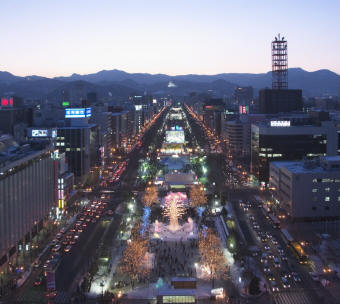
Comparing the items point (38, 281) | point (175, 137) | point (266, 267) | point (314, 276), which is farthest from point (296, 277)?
point (175, 137)

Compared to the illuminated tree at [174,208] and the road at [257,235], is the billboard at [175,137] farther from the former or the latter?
the illuminated tree at [174,208]

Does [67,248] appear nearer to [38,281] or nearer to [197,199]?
[38,281]

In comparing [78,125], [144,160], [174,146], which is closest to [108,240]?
[78,125]

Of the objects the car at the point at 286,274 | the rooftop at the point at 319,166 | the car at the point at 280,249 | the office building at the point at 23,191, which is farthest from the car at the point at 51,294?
the rooftop at the point at 319,166

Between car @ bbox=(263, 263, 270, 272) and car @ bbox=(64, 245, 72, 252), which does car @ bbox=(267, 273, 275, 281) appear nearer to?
car @ bbox=(263, 263, 270, 272)

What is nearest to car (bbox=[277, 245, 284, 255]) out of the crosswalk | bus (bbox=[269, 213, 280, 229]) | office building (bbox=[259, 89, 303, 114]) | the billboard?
bus (bbox=[269, 213, 280, 229])

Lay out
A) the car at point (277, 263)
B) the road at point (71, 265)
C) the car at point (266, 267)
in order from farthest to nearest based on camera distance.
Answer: the car at point (277, 263) → the car at point (266, 267) → the road at point (71, 265)

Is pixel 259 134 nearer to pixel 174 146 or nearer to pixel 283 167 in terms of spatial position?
pixel 283 167
